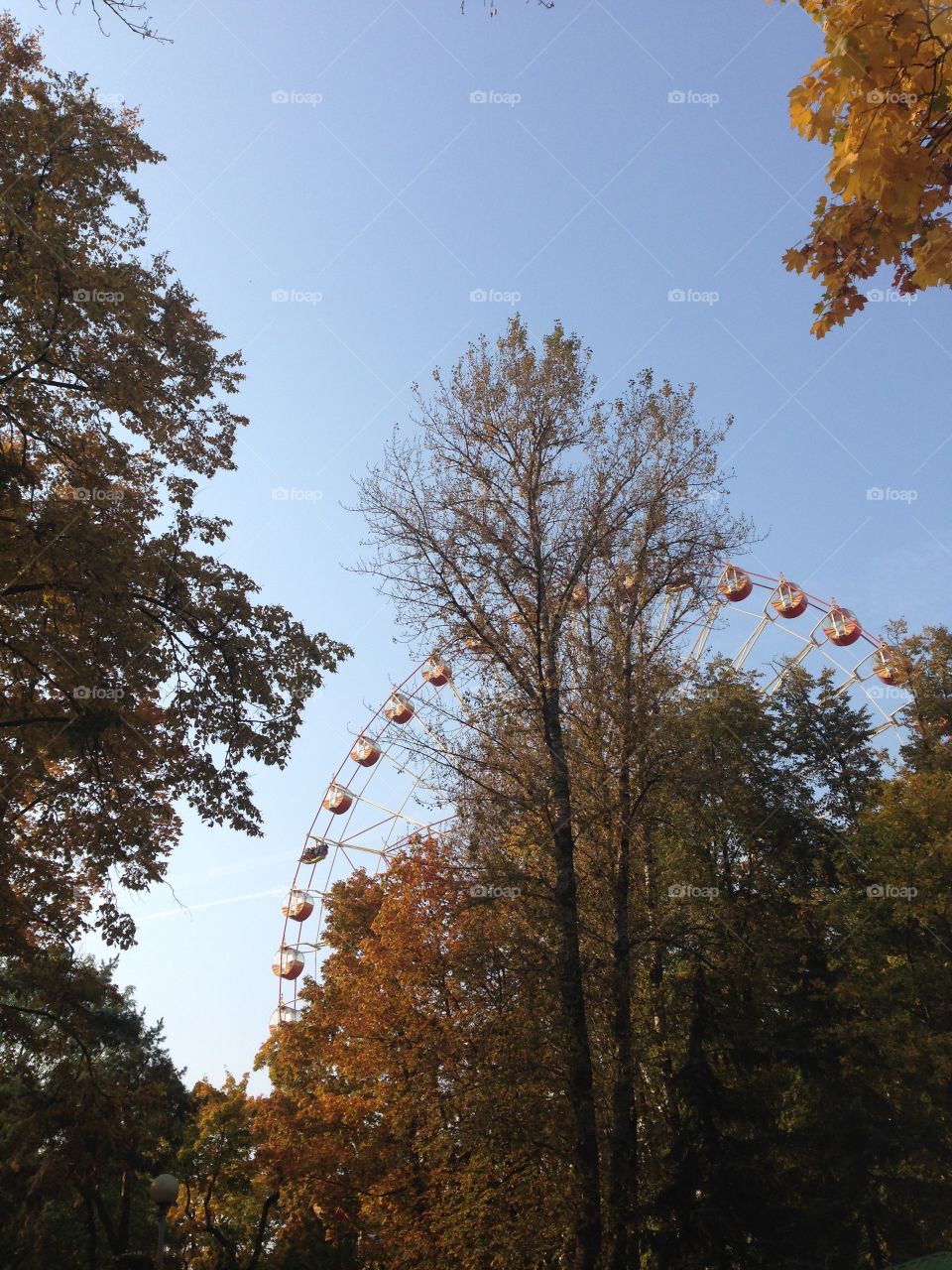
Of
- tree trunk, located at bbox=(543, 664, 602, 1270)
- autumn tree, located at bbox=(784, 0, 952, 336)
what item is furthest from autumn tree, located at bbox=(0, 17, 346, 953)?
autumn tree, located at bbox=(784, 0, 952, 336)

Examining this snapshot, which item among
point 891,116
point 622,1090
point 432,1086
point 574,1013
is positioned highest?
point 891,116

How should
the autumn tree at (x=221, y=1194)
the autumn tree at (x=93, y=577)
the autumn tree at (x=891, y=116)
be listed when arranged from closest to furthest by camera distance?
the autumn tree at (x=891, y=116) < the autumn tree at (x=93, y=577) < the autumn tree at (x=221, y=1194)

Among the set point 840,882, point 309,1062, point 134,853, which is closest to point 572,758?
point 134,853

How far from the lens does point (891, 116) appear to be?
372 centimetres

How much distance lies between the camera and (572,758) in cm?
1426

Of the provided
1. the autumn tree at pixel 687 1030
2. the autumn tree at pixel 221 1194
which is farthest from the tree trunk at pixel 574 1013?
the autumn tree at pixel 221 1194

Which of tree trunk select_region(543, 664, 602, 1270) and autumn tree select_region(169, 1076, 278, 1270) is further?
autumn tree select_region(169, 1076, 278, 1270)

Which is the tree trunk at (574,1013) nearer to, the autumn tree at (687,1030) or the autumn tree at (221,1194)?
the autumn tree at (687,1030)

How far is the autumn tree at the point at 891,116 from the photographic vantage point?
3.63 meters

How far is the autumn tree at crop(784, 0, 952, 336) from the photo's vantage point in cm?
363

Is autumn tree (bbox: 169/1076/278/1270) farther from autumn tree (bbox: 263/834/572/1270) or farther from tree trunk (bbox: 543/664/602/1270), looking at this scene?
tree trunk (bbox: 543/664/602/1270)

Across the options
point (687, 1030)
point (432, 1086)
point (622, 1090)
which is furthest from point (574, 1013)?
point (687, 1030)

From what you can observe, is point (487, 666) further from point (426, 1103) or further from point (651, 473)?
point (426, 1103)

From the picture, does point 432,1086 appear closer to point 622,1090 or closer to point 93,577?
point 622,1090
